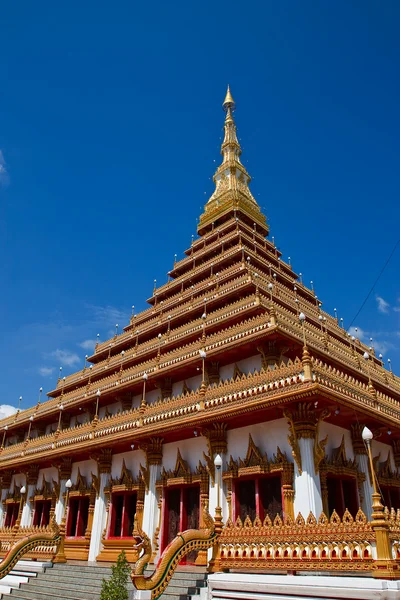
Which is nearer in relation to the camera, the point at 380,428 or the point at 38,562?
the point at 380,428

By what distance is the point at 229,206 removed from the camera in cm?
3678

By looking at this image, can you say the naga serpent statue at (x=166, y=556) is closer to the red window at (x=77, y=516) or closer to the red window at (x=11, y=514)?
the red window at (x=77, y=516)

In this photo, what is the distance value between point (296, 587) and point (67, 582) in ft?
31.1

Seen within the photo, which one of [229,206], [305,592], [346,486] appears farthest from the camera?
[229,206]

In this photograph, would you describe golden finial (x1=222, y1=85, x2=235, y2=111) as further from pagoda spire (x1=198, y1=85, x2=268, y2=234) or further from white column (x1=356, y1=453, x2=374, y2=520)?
white column (x1=356, y1=453, x2=374, y2=520)

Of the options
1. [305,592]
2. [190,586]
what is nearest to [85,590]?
[190,586]

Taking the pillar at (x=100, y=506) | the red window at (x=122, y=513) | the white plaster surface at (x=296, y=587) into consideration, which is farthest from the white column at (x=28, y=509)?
the white plaster surface at (x=296, y=587)

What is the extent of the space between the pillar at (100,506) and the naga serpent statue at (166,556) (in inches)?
378

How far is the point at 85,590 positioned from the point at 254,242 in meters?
22.0

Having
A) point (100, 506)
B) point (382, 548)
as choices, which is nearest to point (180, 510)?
point (100, 506)

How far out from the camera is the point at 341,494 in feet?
52.2

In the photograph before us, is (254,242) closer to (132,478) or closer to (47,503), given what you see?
(132,478)

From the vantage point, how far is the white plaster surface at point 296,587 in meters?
9.36

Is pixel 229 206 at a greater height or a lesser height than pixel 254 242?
greater
